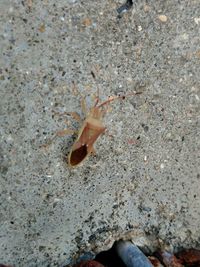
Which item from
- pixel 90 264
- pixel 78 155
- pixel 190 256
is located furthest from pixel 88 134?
pixel 190 256

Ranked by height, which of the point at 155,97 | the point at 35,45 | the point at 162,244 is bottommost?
the point at 162,244

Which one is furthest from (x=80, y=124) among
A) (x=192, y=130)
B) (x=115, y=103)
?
(x=192, y=130)

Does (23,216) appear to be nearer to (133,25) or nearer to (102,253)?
(102,253)

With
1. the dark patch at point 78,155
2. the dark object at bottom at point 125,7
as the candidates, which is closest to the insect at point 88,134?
the dark patch at point 78,155

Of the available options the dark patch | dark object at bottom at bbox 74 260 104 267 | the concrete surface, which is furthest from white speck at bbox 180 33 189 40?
dark object at bottom at bbox 74 260 104 267

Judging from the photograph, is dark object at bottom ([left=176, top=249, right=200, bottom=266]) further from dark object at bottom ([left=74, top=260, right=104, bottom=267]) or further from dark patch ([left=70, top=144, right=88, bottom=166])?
dark patch ([left=70, top=144, right=88, bottom=166])

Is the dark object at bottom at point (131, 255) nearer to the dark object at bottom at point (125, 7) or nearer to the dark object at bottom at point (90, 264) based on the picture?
the dark object at bottom at point (90, 264)

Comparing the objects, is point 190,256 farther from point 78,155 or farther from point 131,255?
point 78,155
